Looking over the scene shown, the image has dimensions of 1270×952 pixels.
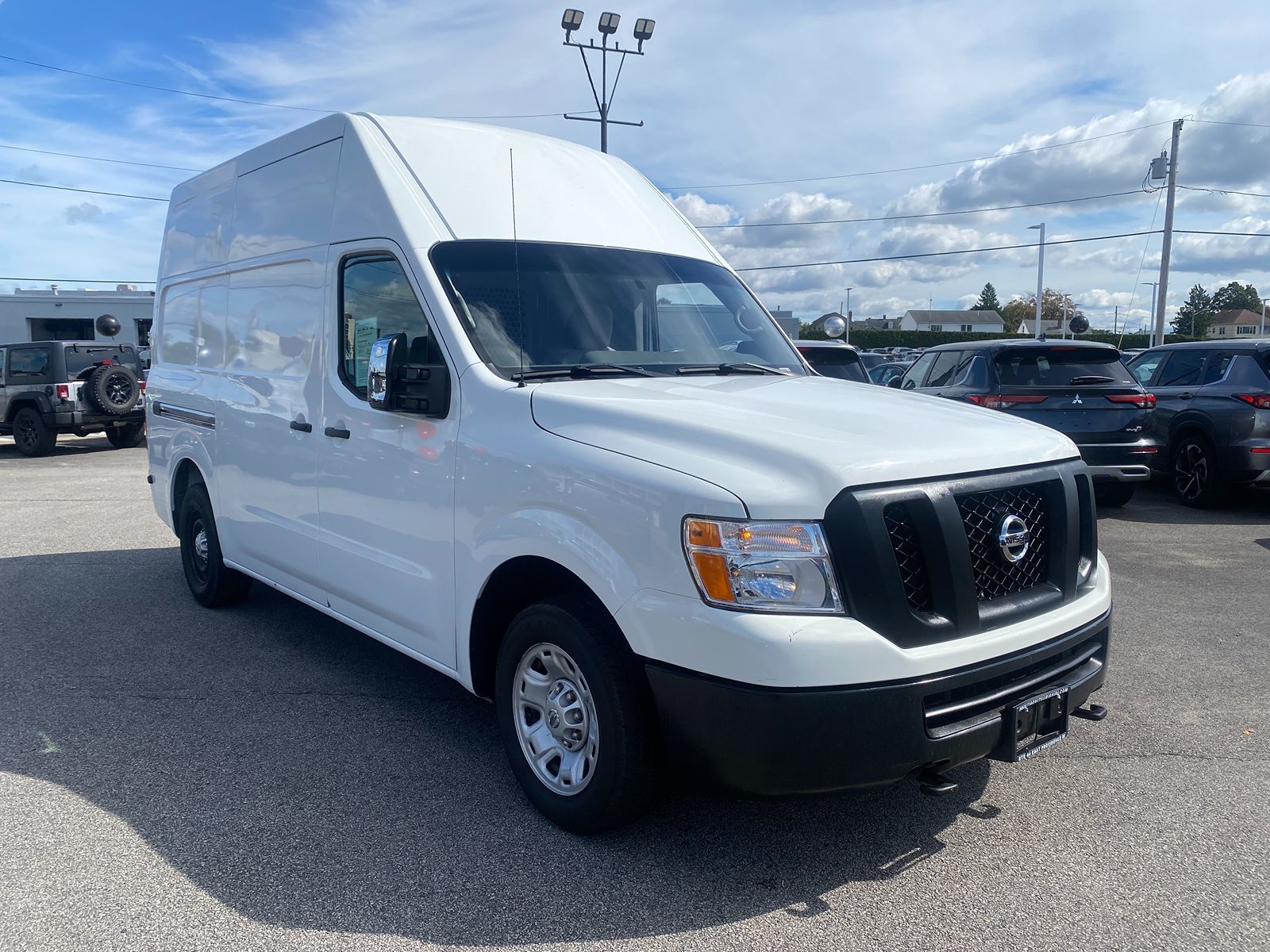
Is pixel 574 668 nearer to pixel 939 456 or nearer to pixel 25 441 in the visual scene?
pixel 939 456

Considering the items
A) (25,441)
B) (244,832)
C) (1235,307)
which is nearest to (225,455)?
(244,832)

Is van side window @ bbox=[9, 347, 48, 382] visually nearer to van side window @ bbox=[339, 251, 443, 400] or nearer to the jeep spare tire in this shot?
the jeep spare tire

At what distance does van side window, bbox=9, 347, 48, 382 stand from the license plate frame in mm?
18024

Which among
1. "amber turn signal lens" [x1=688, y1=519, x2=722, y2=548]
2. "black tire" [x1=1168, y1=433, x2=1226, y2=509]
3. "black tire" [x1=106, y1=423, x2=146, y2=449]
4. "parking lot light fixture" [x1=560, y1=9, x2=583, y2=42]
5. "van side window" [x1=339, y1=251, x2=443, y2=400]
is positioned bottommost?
"black tire" [x1=106, y1=423, x2=146, y2=449]

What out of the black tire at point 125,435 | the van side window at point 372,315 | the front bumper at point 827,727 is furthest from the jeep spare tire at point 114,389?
the front bumper at point 827,727

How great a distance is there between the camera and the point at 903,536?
116 inches

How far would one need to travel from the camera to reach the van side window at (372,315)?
3994 mm

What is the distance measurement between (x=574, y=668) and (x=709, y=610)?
692mm

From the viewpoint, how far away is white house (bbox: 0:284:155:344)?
36.7m

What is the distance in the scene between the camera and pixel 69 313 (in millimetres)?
38531

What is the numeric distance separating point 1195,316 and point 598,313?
11110cm

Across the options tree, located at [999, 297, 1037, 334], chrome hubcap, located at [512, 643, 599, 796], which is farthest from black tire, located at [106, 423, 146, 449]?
tree, located at [999, 297, 1037, 334]

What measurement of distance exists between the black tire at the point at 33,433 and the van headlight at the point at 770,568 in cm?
1734

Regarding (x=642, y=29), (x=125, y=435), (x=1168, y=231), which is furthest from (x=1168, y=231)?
(x=125, y=435)
